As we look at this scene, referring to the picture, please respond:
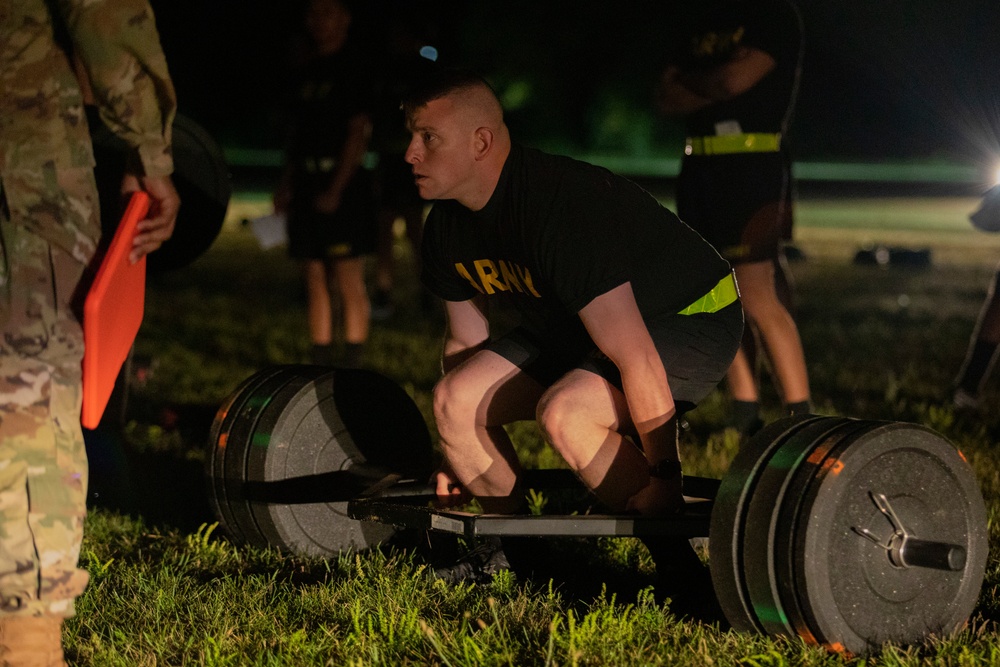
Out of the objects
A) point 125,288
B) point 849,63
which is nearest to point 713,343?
point 125,288

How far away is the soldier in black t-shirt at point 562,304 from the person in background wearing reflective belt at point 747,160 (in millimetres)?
1651

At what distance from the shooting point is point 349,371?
3824 millimetres

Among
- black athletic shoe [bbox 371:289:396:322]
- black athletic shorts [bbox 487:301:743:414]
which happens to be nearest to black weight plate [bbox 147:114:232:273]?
black athletic shorts [bbox 487:301:743:414]

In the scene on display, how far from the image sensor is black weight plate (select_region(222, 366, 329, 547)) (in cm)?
360

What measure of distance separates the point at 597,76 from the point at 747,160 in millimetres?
17075

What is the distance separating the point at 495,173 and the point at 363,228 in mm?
3572

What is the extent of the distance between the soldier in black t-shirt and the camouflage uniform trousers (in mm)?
1011

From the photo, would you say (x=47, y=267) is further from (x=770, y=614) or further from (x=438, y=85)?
(x=770, y=614)

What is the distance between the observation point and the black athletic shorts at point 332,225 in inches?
262

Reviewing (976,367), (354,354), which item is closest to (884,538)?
(976,367)

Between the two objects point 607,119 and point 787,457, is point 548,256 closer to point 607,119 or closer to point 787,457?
point 787,457

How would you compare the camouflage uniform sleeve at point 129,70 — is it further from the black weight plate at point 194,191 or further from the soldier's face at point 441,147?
the black weight plate at point 194,191

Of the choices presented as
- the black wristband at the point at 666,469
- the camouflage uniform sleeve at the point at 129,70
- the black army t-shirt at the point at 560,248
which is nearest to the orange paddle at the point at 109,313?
the camouflage uniform sleeve at the point at 129,70

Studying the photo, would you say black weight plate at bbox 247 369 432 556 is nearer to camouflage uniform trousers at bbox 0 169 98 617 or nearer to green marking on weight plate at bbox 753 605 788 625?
camouflage uniform trousers at bbox 0 169 98 617
